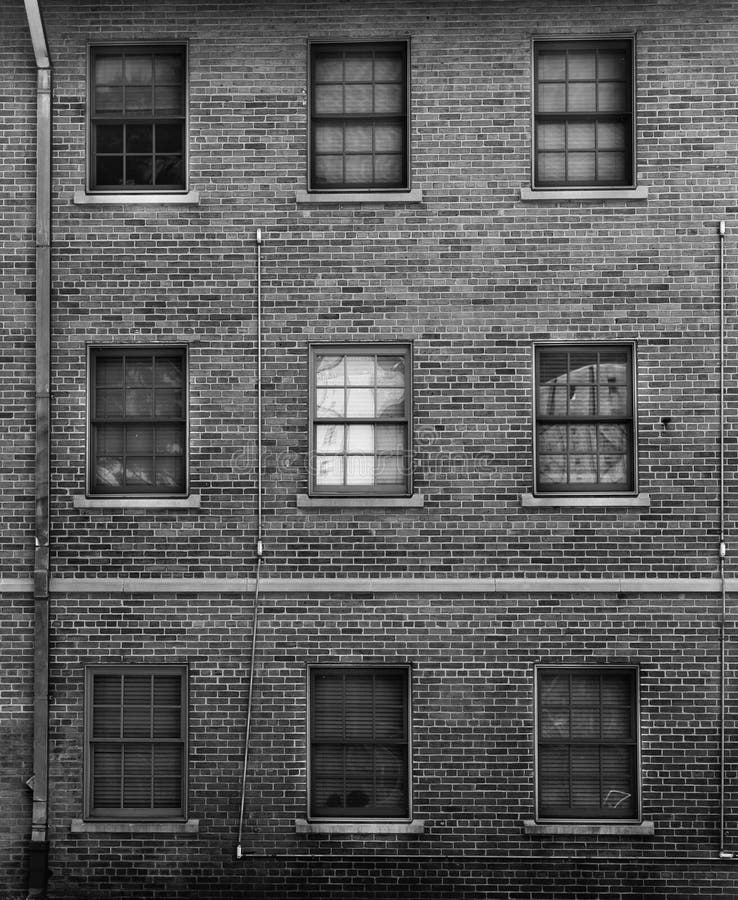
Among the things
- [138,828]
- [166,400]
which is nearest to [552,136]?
[166,400]

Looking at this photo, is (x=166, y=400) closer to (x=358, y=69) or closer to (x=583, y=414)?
(x=358, y=69)

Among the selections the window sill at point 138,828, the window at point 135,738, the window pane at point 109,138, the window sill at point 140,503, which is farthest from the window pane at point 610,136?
the window sill at point 138,828

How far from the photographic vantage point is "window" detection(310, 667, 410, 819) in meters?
10.4

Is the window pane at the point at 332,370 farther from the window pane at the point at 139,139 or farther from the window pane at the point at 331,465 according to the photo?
the window pane at the point at 139,139

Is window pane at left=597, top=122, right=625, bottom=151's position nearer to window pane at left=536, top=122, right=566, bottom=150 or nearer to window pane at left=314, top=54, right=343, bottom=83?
window pane at left=536, top=122, right=566, bottom=150

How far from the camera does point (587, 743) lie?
1030 centimetres

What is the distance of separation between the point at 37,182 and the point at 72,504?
361cm

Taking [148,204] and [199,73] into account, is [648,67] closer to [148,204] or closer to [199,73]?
[199,73]

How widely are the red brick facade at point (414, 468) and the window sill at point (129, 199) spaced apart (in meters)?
0.04

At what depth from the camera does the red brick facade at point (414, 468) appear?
399 inches

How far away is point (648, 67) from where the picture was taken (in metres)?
10.5

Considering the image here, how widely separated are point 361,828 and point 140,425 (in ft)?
16.5

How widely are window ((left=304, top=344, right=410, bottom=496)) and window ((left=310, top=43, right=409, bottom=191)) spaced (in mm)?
2036

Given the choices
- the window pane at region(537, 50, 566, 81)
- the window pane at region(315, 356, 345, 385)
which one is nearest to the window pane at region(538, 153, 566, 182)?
the window pane at region(537, 50, 566, 81)
